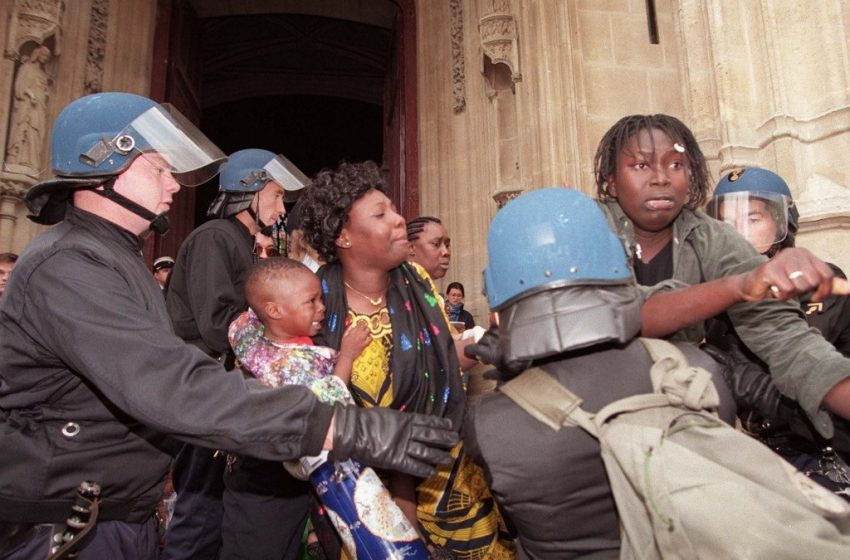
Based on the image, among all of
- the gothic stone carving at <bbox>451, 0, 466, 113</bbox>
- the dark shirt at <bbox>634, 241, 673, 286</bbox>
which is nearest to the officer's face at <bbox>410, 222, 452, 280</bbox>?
the dark shirt at <bbox>634, 241, 673, 286</bbox>

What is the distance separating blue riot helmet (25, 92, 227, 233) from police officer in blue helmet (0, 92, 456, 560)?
0.03 metres

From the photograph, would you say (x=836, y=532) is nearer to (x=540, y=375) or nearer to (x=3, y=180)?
(x=540, y=375)

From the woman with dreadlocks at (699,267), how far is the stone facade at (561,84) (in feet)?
4.49

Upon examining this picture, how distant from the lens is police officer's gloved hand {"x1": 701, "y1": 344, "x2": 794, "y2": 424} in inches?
61.6

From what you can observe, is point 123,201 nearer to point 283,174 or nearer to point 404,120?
point 283,174

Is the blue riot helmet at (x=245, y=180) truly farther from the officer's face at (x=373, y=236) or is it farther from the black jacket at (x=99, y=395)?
the black jacket at (x=99, y=395)

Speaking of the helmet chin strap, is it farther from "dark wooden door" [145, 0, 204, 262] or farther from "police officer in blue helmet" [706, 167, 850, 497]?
"dark wooden door" [145, 0, 204, 262]

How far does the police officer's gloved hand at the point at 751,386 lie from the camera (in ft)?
5.14

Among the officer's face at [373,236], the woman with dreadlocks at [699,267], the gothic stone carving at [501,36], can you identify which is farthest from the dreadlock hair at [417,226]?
the gothic stone carving at [501,36]

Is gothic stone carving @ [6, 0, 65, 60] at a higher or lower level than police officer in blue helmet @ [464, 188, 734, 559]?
higher

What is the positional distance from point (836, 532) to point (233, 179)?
2892 mm

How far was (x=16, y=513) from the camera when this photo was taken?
1.32 metres

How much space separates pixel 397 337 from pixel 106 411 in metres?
0.92

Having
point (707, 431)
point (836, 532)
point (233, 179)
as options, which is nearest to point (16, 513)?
point (707, 431)
